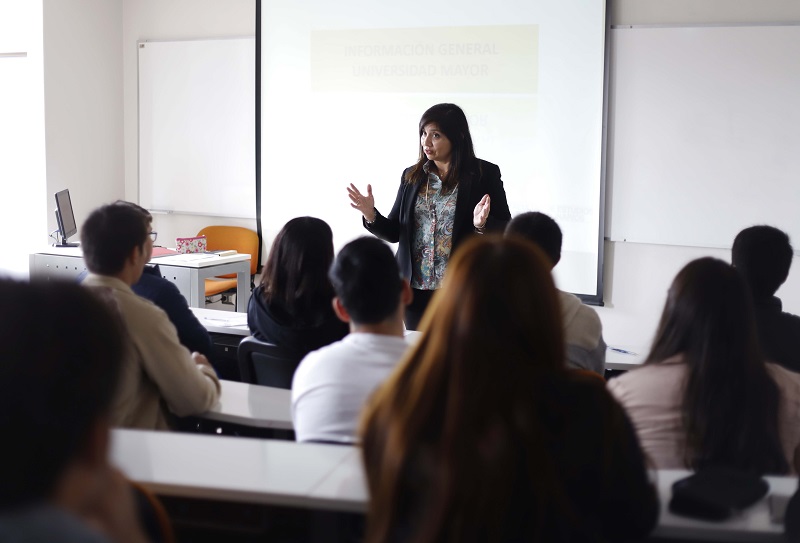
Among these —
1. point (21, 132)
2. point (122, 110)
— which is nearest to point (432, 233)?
point (122, 110)

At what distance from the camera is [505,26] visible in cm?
545

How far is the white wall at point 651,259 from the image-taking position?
4.98 m

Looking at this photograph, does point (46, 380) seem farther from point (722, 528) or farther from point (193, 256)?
point (193, 256)

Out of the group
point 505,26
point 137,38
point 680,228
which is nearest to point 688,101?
point 680,228

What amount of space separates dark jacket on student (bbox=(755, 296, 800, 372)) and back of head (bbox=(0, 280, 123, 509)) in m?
2.09

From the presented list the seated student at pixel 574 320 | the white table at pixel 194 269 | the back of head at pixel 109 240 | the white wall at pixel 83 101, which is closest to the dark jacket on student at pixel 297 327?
the back of head at pixel 109 240

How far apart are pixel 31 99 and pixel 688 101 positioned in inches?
178

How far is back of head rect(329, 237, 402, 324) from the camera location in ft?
6.53

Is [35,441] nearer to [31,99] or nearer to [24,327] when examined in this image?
[24,327]

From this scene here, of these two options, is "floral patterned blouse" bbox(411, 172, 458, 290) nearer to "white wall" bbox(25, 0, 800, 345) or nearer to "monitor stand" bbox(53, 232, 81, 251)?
"white wall" bbox(25, 0, 800, 345)

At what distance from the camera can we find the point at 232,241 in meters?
6.33

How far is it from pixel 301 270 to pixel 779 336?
1.46 meters

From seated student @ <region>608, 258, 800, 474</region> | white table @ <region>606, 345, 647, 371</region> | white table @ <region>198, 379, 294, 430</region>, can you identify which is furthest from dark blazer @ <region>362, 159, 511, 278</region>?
seated student @ <region>608, 258, 800, 474</region>

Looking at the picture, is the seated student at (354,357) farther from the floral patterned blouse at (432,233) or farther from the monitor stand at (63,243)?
the monitor stand at (63,243)
